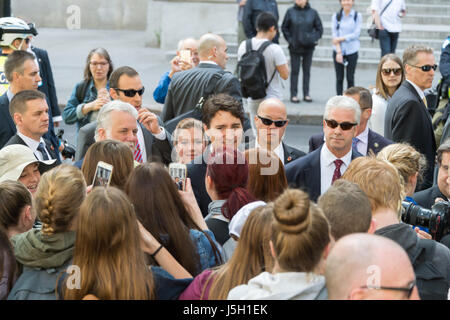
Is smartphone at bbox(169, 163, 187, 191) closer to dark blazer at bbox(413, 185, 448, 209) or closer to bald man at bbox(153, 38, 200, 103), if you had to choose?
dark blazer at bbox(413, 185, 448, 209)

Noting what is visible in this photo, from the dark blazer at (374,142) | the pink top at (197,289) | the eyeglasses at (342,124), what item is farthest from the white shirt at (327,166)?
the pink top at (197,289)

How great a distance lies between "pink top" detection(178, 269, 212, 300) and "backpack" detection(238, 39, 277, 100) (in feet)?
19.6

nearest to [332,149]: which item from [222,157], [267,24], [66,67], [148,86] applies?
[222,157]

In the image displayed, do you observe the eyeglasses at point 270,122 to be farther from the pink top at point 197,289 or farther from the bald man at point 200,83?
the pink top at point 197,289

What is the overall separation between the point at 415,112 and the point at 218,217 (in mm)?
3100

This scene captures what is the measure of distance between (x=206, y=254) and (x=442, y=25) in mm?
14831

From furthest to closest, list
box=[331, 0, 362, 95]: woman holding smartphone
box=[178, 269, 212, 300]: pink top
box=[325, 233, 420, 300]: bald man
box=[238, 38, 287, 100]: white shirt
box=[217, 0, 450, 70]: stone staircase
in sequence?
1. box=[217, 0, 450, 70]: stone staircase
2. box=[331, 0, 362, 95]: woman holding smartphone
3. box=[238, 38, 287, 100]: white shirt
4. box=[178, 269, 212, 300]: pink top
5. box=[325, 233, 420, 300]: bald man

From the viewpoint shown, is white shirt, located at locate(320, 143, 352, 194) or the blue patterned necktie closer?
white shirt, located at locate(320, 143, 352, 194)

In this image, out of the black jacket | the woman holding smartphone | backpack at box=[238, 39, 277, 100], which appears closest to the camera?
backpack at box=[238, 39, 277, 100]

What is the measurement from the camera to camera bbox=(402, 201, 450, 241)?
3852 mm

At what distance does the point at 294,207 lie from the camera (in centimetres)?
277

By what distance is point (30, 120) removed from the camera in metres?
5.45

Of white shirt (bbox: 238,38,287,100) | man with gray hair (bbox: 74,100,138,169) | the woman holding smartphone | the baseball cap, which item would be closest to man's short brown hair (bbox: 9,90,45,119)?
man with gray hair (bbox: 74,100,138,169)
